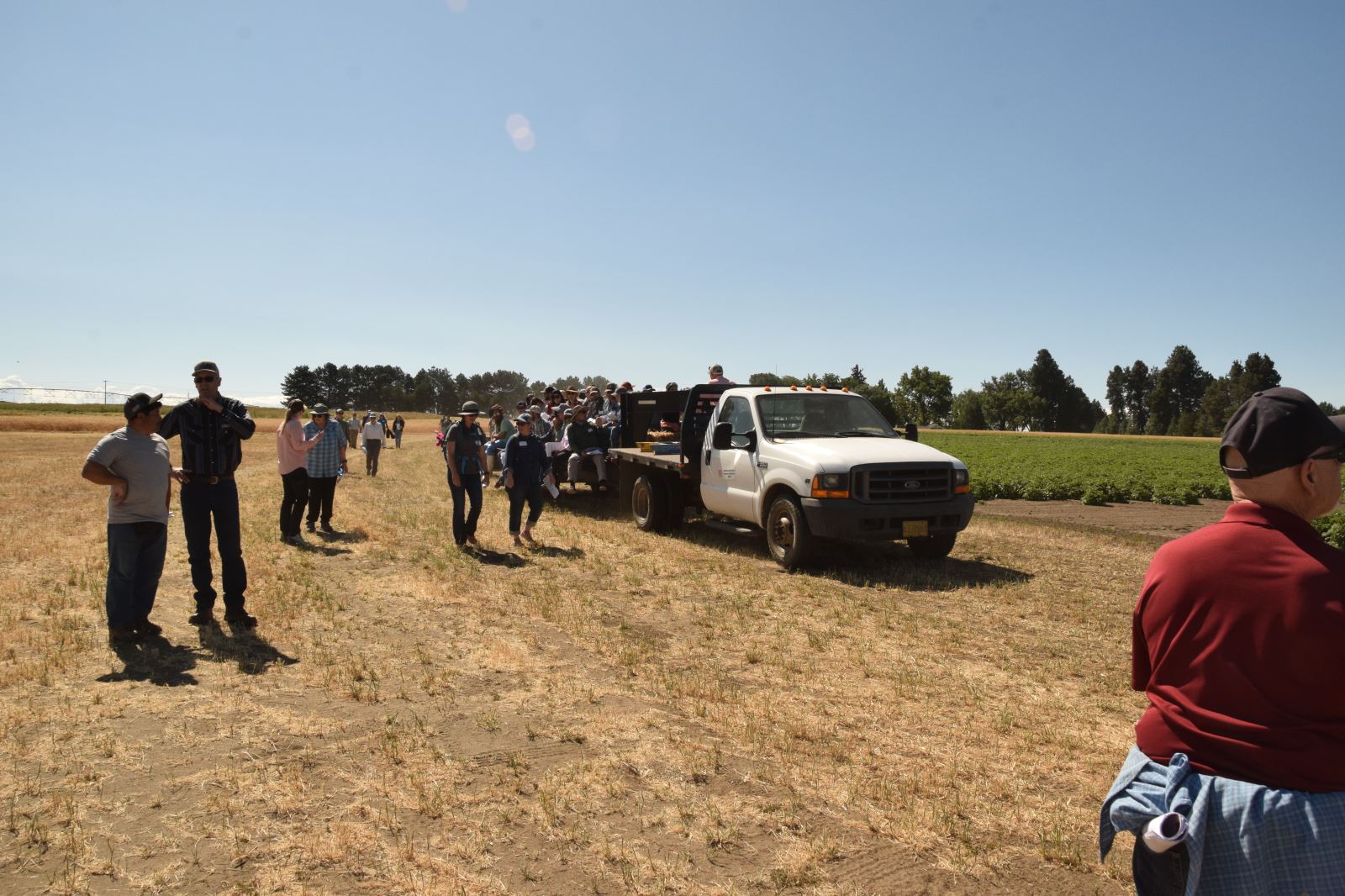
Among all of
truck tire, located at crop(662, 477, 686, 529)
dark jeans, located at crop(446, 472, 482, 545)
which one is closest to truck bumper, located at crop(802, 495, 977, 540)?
truck tire, located at crop(662, 477, 686, 529)

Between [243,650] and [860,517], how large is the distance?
594cm

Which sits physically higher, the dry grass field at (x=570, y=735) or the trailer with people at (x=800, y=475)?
the trailer with people at (x=800, y=475)

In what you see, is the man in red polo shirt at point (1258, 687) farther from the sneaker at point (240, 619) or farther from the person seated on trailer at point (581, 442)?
the person seated on trailer at point (581, 442)

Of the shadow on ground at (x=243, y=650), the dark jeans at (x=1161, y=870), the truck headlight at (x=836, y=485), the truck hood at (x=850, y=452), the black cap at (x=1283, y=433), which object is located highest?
the black cap at (x=1283, y=433)

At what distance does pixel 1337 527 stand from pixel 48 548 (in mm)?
18746

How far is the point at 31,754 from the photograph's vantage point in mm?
4523

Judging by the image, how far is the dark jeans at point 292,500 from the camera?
11.8m

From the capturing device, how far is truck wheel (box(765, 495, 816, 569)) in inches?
378

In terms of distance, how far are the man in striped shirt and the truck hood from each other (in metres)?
5.60

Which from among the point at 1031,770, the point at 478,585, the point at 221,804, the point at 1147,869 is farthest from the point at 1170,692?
the point at 478,585

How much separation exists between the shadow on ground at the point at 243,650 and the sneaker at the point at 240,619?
0.18 ft

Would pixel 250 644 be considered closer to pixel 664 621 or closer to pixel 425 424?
pixel 664 621

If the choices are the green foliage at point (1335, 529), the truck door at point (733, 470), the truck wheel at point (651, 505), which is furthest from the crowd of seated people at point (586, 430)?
the green foliage at point (1335, 529)

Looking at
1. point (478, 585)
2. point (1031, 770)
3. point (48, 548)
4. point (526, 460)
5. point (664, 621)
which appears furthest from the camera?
point (526, 460)
